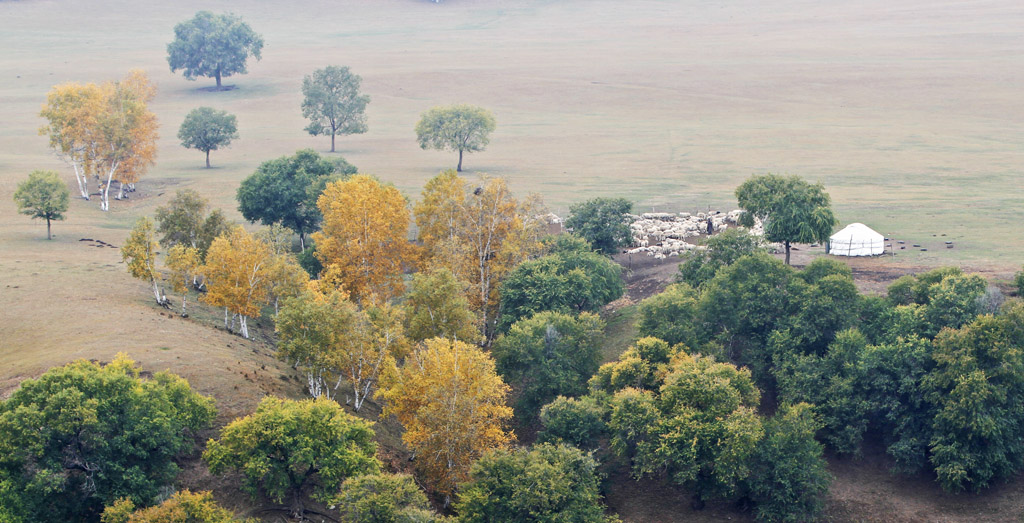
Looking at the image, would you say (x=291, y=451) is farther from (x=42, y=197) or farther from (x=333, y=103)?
(x=333, y=103)

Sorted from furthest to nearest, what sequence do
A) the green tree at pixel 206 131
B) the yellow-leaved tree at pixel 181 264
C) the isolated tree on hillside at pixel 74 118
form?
the green tree at pixel 206 131 → the isolated tree on hillside at pixel 74 118 → the yellow-leaved tree at pixel 181 264

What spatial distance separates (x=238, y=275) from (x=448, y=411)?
2123 centimetres

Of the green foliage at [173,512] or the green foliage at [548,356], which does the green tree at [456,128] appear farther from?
the green foliage at [173,512]

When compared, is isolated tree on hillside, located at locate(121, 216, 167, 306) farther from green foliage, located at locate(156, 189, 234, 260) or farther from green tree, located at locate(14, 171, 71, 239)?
green tree, located at locate(14, 171, 71, 239)

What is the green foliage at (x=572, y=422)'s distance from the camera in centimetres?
5791

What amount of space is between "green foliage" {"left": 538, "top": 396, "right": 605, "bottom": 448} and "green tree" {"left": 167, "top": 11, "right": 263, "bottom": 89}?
15304 cm

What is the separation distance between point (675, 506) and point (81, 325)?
129ft

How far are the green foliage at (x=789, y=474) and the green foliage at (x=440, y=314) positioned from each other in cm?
2085

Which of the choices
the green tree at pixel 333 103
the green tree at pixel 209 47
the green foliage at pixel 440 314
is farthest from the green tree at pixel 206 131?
the green foliage at pixel 440 314

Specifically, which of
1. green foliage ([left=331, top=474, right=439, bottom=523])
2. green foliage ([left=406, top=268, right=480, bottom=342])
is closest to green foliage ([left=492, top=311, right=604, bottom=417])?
green foliage ([left=406, top=268, right=480, bottom=342])

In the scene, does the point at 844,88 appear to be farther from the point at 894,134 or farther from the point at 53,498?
the point at 53,498

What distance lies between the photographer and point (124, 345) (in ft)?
192

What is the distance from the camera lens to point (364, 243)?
2965 inches

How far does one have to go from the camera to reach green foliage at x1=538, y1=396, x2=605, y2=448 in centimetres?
5791
